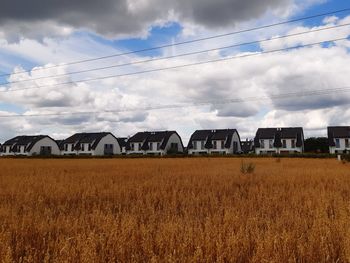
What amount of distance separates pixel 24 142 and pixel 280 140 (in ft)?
226

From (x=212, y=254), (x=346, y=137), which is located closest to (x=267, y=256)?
(x=212, y=254)

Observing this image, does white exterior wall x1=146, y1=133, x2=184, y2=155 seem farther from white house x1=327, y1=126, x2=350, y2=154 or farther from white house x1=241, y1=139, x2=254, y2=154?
white house x1=327, y1=126, x2=350, y2=154

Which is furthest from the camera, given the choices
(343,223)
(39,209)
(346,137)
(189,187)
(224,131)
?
(224,131)

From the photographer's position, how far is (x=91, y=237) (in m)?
5.52

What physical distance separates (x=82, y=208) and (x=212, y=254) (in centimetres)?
497

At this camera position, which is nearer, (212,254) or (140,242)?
(212,254)

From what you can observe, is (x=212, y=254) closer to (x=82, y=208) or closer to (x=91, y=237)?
(x=91, y=237)

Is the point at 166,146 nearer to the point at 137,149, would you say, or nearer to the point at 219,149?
the point at 137,149

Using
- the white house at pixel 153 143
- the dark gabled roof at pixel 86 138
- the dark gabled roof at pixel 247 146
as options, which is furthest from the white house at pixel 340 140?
the dark gabled roof at pixel 86 138

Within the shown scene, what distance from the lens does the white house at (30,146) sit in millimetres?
99500

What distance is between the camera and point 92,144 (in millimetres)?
93375

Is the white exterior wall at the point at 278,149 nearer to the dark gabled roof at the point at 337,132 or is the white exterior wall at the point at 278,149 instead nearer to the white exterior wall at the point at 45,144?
the dark gabled roof at the point at 337,132

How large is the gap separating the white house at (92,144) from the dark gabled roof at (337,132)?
5281 cm

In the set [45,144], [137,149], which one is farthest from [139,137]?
[45,144]
